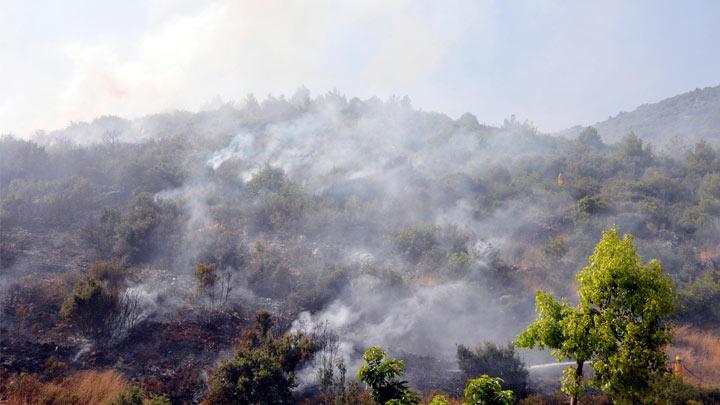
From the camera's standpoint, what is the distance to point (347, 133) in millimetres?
39500

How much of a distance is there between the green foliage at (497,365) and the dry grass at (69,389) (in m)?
9.98

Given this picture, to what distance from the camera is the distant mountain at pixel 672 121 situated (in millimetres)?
71469

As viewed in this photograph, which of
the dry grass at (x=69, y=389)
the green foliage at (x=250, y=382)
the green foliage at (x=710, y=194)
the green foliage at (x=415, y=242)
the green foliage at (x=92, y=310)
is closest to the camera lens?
the dry grass at (x=69, y=389)

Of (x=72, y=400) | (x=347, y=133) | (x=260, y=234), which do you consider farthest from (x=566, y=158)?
(x=72, y=400)

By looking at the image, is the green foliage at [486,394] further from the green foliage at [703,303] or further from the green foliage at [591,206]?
the green foliage at [591,206]

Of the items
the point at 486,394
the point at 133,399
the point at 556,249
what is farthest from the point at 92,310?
the point at 556,249

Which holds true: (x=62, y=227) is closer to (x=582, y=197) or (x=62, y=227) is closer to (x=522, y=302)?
(x=522, y=302)

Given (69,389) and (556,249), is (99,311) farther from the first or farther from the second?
(556,249)

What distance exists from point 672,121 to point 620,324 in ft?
294

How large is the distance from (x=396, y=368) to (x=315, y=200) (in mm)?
20583

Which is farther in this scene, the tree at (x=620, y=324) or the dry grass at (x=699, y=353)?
the dry grass at (x=699, y=353)

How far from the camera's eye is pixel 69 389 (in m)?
12.0

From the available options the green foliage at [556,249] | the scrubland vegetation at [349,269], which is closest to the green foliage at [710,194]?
the scrubland vegetation at [349,269]

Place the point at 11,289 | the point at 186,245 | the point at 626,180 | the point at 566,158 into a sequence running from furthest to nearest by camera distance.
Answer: the point at 566,158, the point at 626,180, the point at 186,245, the point at 11,289
